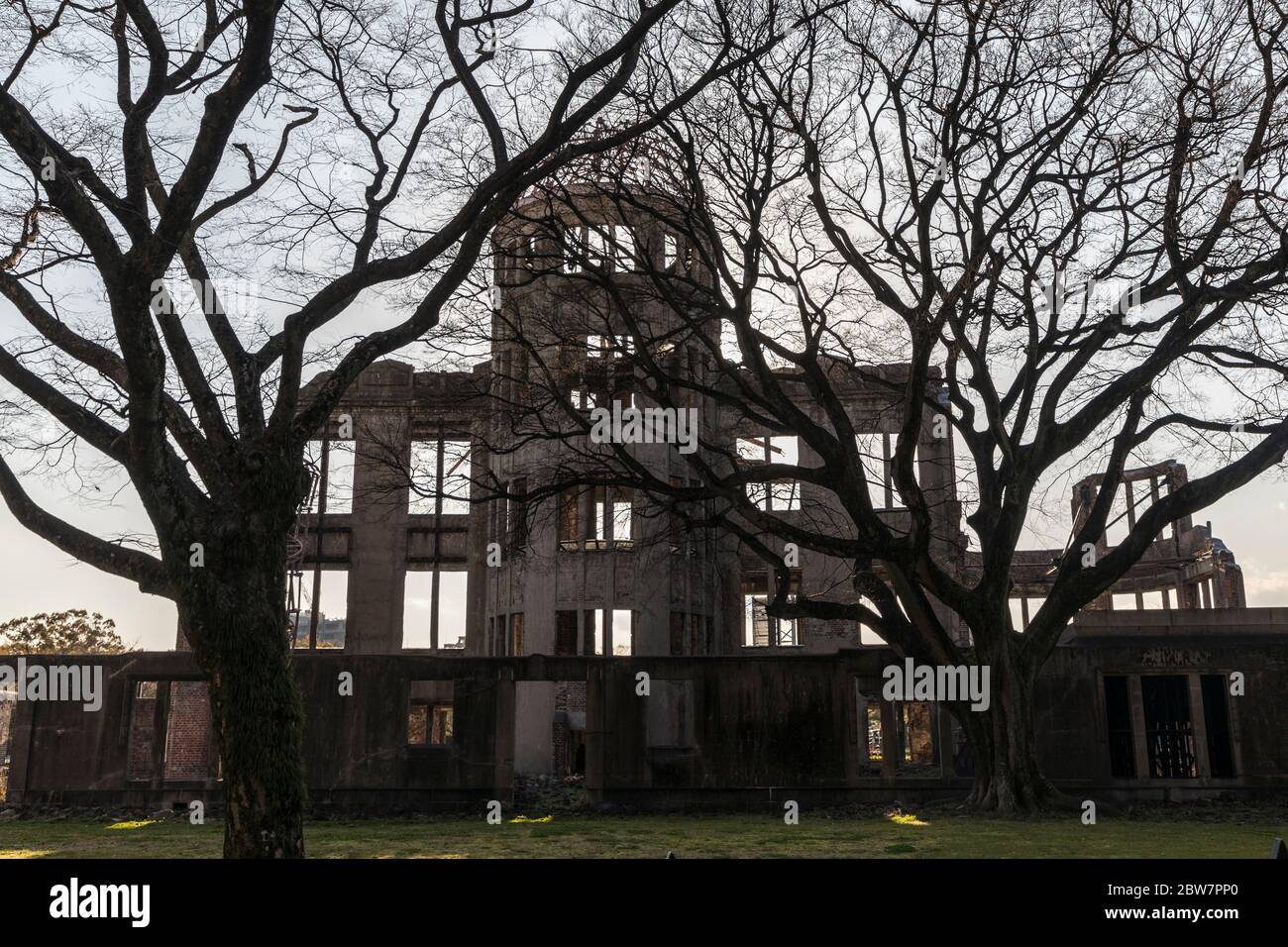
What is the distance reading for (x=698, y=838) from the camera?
14.6 meters

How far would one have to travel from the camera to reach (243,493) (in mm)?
10234

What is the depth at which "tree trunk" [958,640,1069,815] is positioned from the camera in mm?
16688

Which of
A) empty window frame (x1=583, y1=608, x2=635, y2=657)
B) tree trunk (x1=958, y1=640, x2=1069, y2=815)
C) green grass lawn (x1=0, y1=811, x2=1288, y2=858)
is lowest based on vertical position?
green grass lawn (x1=0, y1=811, x2=1288, y2=858)

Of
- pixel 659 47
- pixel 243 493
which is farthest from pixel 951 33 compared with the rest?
pixel 243 493

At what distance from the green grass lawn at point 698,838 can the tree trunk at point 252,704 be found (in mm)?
2884

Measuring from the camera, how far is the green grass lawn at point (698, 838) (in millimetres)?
12172

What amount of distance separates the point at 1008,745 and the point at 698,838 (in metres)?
5.51

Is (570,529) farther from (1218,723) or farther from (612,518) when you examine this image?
(1218,723)

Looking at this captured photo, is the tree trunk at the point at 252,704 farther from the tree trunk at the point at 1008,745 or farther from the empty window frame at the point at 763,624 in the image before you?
the empty window frame at the point at 763,624

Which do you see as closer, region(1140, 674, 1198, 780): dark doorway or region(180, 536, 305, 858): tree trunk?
region(180, 536, 305, 858): tree trunk

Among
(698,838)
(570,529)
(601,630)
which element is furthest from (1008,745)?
(570,529)

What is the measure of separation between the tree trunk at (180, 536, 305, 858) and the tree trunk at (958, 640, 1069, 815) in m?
11.2

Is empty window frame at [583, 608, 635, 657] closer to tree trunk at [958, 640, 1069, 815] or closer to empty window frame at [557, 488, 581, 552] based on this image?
empty window frame at [557, 488, 581, 552]

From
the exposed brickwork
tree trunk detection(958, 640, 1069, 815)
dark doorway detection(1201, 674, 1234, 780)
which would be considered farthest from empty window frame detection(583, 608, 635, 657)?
dark doorway detection(1201, 674, 1234, 780)
